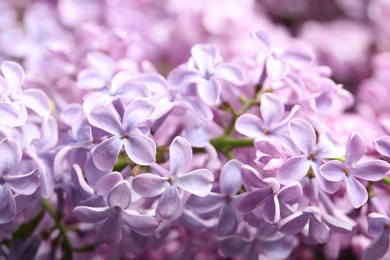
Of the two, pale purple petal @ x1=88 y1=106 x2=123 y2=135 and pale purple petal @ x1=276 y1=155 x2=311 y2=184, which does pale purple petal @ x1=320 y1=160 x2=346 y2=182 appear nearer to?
pale purple petal @ x1=276 y1=155 x2=311 y2=184

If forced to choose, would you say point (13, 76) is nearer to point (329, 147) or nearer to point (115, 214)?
point (115, 214)

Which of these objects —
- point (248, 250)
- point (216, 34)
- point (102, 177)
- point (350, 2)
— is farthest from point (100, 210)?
point (350, 2)

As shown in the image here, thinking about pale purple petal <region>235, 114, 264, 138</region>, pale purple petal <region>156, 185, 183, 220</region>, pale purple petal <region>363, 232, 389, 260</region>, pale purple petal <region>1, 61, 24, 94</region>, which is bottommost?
pale purple petal <region>363, 232, 389, 260</region>

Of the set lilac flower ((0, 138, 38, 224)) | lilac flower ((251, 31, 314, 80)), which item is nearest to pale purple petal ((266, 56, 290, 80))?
lilac flower ((251, 31, 314, 80))

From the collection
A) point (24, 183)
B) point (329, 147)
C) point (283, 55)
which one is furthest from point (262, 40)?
point (24, 183)

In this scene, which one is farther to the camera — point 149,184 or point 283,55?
point 283,55

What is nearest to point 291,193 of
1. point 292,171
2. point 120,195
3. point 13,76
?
point 292,171

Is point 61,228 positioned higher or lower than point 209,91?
lower
